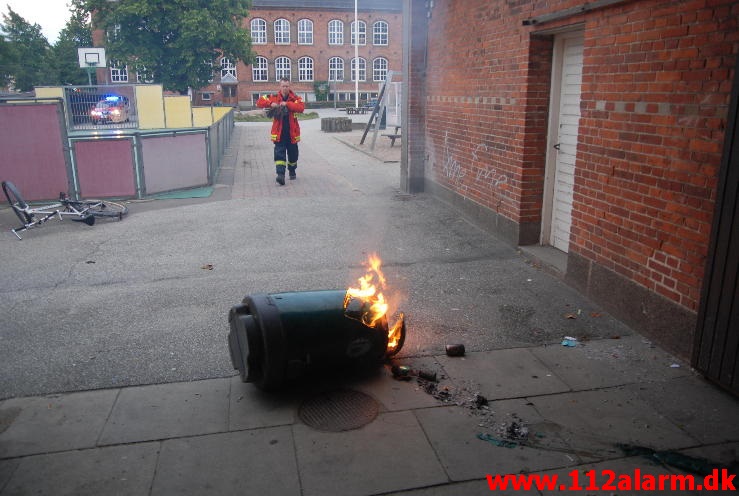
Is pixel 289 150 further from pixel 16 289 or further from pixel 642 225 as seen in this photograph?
pixel 642 225

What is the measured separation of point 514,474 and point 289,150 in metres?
11.0

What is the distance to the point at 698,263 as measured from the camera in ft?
15.0

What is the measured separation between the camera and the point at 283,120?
13.1 m

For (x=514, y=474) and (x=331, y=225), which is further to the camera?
(x=331, y=225)

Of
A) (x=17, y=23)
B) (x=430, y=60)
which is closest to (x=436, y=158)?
(x=430, y=60)

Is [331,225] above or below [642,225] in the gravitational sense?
below

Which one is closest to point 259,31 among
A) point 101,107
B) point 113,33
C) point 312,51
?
point 312,51

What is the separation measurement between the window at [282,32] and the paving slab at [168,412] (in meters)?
66.8

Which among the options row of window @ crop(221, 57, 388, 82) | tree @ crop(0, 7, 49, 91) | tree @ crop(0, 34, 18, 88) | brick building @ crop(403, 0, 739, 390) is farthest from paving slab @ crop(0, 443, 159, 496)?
row of window @ crop(221, 57, 388, 82)

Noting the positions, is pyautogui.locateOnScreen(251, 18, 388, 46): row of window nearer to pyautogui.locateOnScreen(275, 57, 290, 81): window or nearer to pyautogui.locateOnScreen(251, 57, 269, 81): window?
pyautogui.locateOnScreen(275, 57, 290, 81): window

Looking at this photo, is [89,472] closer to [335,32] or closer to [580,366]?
[580,366]

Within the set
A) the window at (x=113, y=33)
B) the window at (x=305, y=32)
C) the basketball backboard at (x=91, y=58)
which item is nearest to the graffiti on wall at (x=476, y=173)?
the basketball backboard at (x=91, y=58)

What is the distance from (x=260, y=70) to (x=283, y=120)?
186ft

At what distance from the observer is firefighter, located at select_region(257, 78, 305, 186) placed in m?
12.9
